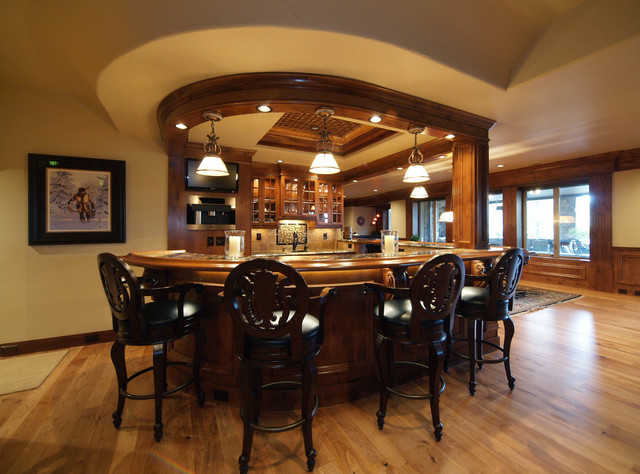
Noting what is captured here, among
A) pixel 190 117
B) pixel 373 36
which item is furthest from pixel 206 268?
pixel 373 36

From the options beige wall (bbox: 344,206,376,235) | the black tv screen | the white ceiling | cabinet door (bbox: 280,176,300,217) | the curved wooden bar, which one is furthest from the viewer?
beige wall (bbox: 344,206,376,235)

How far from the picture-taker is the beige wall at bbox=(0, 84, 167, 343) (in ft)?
9.32

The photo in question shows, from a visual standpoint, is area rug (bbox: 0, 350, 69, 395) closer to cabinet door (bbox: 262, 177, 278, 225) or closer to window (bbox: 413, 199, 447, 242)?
cabinet door (bbox: 262, 177, 278, 225)

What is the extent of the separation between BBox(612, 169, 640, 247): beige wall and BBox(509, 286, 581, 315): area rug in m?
1.47

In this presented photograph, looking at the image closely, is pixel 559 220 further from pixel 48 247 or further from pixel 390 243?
pixel 48 247

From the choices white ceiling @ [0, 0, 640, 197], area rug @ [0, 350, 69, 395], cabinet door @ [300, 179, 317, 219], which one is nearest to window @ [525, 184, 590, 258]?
white ceiling @ [0, 0, 640, 197]

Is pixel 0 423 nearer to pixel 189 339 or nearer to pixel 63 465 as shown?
pixel 63 465

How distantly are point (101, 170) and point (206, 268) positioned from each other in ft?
8.26

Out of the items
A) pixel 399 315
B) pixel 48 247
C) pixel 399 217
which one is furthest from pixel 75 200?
pixel 399 217

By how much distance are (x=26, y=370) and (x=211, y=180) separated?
2796 mm

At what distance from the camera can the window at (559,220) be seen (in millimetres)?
6074

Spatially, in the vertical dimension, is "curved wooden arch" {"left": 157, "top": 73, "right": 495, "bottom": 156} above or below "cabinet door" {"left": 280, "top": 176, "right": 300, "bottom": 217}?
above

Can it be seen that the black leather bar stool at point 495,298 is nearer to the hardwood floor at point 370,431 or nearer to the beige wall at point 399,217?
the hardwood floor at point 370,431

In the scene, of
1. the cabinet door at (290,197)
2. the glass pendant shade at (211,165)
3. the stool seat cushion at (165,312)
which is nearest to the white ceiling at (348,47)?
the glass pendant shade at (211,165)
